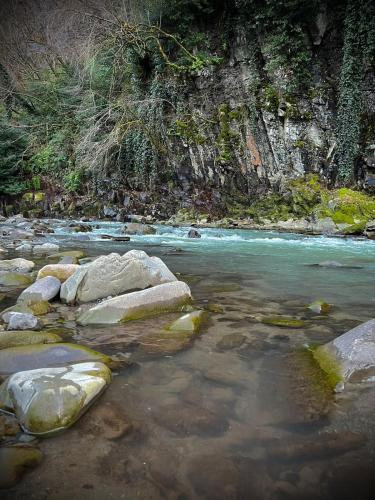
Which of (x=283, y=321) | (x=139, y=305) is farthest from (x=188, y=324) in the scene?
(x=283, y=321)

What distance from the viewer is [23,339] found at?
288cm

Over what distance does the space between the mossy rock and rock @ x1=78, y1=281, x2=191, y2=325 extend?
995mm

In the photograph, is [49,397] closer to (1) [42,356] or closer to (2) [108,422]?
(2) [108,422]

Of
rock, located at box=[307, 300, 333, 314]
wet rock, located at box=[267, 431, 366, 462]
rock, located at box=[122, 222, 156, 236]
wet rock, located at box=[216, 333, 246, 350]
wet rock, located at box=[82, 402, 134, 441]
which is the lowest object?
wet rock, located at box=[82, 402, 134, 441]

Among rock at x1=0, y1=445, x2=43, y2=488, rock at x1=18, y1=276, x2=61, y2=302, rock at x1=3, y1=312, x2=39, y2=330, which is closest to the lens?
rock at x1=0, y1=445, x2=43, y2=488

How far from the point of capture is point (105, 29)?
17.2 m

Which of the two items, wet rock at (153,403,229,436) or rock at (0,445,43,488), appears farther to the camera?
wet rock at (153,403,229,436)

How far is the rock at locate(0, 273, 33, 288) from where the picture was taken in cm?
507

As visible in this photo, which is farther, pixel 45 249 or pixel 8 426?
pixel 45 249

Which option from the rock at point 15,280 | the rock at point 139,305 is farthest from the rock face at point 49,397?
the rock at point 15,280

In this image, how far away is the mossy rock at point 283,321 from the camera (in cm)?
356

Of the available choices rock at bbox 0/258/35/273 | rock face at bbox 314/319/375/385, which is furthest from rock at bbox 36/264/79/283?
rock face at bbox 314/319/375/385

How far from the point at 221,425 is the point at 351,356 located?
1130mm

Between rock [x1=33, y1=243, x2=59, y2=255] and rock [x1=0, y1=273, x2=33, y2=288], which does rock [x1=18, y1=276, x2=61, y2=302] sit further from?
rock [x1=33, y1=243, x2=59, y2=255]
